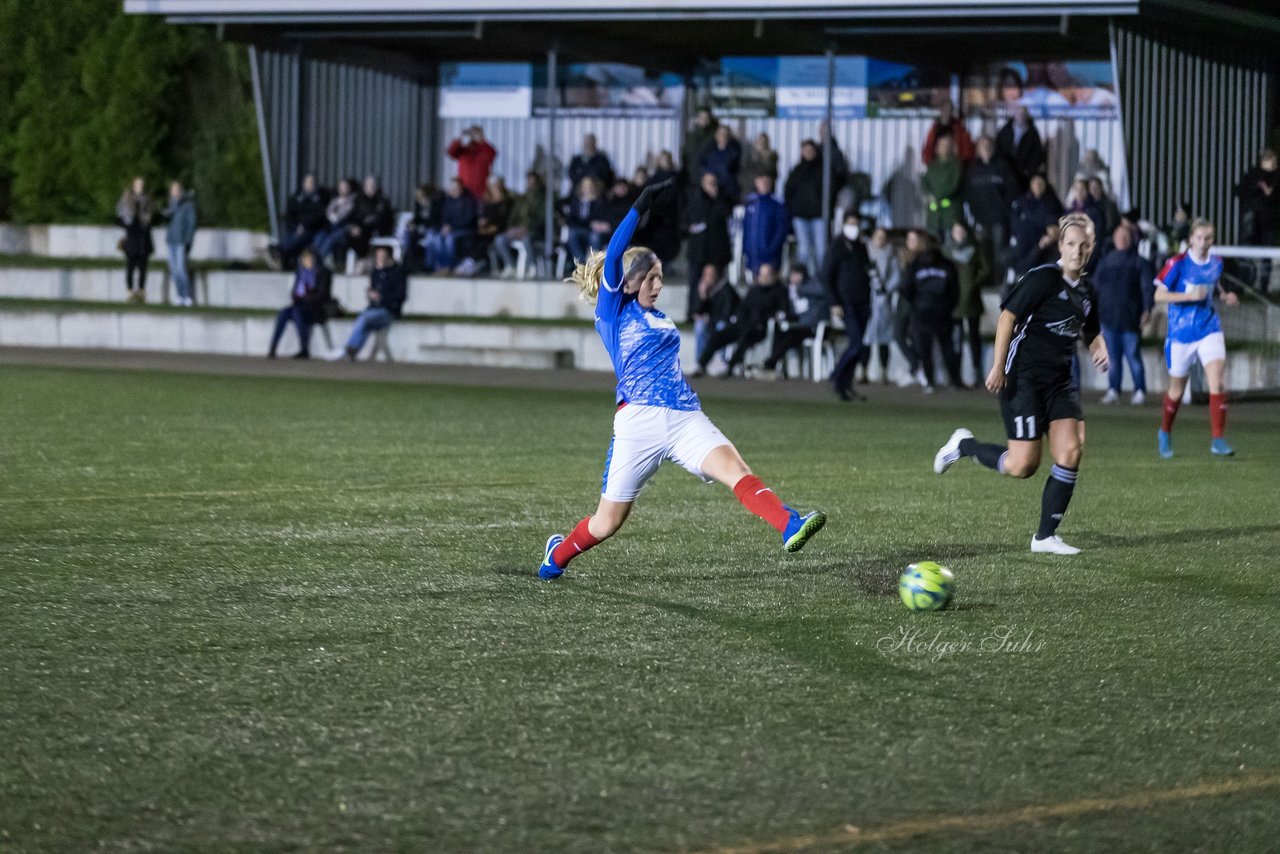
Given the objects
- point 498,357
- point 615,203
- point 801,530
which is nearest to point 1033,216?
point 615,203

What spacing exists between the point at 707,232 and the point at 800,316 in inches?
69.9

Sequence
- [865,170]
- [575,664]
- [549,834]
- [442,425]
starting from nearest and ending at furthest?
[549,834], [575,664], [442,425], [865,170]

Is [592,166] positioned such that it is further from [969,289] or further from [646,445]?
[646,445]

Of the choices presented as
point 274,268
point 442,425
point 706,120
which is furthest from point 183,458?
point 274,268

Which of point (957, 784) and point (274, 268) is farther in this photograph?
point (274, 268)

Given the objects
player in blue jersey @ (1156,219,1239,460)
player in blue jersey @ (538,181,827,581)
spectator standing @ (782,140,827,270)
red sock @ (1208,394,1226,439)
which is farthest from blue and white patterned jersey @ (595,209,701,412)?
spectator standing @ (782,140,827,270)

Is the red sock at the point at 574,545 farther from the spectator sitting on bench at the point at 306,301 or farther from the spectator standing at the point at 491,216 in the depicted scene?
the spectator standing at the point at 491,216

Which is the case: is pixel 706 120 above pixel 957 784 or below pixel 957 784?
above

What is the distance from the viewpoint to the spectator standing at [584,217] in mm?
25312

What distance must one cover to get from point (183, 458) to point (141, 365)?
1127cm

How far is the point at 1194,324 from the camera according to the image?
14.7m

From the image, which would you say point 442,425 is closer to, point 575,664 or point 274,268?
point 575,664

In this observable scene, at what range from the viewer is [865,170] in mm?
28391

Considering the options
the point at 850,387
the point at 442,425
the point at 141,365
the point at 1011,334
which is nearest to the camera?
the point at 1011,334
